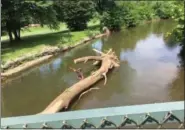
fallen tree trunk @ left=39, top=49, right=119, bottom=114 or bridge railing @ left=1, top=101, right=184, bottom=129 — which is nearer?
bridge railing @ left=1, top=101, right=184, bottom=129

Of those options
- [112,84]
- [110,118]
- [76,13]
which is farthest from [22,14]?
[110,118]

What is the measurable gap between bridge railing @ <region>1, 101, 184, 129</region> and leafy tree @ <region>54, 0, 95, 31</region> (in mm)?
15167

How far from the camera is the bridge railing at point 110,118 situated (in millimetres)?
1272

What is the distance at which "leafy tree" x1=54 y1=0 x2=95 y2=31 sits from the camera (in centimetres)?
1641

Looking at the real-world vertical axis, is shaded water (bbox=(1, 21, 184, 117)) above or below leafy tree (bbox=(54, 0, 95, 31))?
below

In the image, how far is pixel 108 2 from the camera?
2128 cm

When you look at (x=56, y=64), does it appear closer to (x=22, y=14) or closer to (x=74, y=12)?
(x=22, y=14)

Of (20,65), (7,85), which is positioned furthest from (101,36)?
(7,85)

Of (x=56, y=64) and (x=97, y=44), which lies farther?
(x=97, y=44)

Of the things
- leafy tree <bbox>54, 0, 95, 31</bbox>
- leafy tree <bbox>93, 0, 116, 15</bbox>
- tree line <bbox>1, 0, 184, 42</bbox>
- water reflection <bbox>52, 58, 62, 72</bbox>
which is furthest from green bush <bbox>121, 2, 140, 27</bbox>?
water reflection <bbox>52, 58, 62, 72</bbox>

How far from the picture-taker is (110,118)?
1.28 metres

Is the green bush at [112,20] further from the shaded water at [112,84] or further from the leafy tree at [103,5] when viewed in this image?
the shaded water at [112,84]

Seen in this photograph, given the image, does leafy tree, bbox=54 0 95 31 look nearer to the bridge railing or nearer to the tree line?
the tree line

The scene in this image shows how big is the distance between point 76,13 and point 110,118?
1585 centimetres
